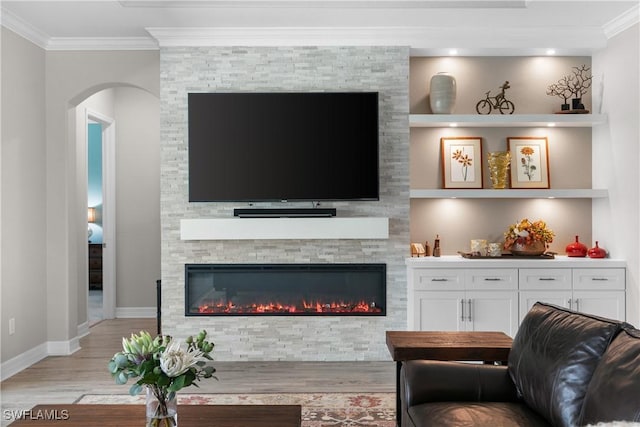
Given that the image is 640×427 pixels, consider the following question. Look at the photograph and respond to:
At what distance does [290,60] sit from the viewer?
197 inches

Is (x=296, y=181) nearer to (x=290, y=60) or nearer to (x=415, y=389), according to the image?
(x=290, y=60)

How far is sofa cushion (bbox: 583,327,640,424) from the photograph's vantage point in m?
1.86

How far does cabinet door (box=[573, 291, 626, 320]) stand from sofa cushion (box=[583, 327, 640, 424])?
108 inches

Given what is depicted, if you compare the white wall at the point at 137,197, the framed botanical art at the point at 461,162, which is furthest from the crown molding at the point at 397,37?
the white wall at the point at 137,197

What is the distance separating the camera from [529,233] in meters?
4.98

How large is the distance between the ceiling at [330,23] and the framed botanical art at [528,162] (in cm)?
77

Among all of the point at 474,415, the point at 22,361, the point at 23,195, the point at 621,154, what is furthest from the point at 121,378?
the point at 621,154

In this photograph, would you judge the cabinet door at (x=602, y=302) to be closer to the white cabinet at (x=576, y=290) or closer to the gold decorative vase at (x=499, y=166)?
the white cabinet at (x=576, y=290)

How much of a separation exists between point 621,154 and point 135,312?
17.6ft

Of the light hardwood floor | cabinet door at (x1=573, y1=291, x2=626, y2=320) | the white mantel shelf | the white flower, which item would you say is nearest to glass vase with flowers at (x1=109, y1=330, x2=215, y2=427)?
the white flower

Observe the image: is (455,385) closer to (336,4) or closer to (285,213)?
(285,213)

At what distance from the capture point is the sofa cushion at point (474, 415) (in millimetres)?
2330

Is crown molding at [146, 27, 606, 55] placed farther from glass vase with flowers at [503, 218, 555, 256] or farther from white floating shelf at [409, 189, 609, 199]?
glass vase with flowers at [503, 218, 555, 256]

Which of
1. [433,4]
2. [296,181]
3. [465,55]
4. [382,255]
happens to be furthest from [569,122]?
[296,181]
